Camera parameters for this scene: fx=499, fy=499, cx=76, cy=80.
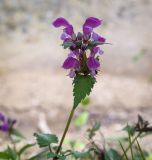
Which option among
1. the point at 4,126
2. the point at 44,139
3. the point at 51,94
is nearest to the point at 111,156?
the point at 44,139

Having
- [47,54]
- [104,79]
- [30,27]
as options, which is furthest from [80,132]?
[30,27]

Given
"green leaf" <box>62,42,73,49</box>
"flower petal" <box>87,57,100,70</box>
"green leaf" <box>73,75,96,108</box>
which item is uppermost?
"green leaf" <box>62,42,73,49</box>

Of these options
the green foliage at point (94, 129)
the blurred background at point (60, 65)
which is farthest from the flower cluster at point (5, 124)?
the blurred background at point (60, 65)

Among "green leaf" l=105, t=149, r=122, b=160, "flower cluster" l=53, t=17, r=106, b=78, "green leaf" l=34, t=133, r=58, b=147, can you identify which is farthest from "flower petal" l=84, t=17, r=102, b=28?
"green leaf" l=105, t=149, r=122, b=160

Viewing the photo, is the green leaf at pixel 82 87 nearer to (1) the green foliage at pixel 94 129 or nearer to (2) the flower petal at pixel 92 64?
(2) the flower petal at pixel 92 64

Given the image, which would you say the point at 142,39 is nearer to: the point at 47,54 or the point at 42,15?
the point at 47,54

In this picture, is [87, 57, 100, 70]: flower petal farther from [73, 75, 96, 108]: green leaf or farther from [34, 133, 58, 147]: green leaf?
[34, 133, 58, 147]: green leaf

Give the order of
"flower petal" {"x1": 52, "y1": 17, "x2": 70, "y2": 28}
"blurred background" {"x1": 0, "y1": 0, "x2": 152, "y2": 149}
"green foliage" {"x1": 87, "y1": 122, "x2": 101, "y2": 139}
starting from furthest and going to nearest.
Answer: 1. "blurred background" {"x1": 0, "y1": 0, "x2": 152, "y2": 149}
2. "green foliage" {"x1": 87, "y1": 122, "x2": 101, "y2": 139}
3. "flower petal" {"x1": 52, "y1": 17, "x2": 70, "y2": 28}
